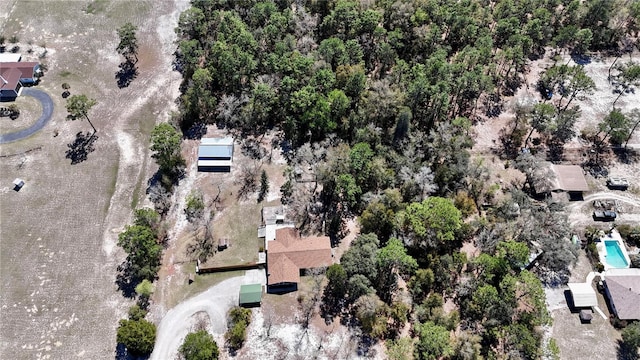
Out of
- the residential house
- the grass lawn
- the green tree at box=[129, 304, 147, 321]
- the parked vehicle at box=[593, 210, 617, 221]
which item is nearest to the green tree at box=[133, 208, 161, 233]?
the grass lawn

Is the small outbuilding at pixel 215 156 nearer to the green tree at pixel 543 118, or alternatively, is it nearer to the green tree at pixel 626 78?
the green tree at pixel 543 118

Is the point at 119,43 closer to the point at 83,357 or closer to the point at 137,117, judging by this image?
the point at 137,117

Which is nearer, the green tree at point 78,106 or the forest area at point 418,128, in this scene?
the forest area at point 418,128

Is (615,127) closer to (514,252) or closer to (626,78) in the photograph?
(626,78)

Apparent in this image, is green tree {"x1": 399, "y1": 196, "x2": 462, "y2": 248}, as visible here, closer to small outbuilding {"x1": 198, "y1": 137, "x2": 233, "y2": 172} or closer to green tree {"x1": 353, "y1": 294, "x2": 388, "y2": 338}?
green tree {"x1": 353, "y1": 294, "x2": 388, "y2": 338}

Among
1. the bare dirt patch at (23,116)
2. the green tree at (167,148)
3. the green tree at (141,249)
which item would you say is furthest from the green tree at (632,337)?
the bare dirt patch at (23,116)

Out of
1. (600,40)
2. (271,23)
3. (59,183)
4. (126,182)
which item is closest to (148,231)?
(126,182)
